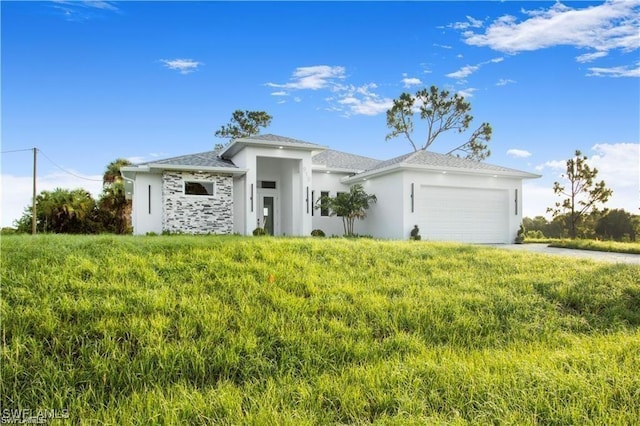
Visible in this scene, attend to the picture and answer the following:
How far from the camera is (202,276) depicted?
6.19 metres

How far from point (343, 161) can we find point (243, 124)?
12.5 metres

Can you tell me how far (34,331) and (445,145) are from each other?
A: 30.1m

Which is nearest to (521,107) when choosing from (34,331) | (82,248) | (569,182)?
(569,182)

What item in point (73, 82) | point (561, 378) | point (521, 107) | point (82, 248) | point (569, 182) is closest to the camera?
point (561, 378)

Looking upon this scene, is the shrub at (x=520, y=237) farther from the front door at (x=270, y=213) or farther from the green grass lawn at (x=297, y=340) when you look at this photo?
the front door at (x=270, y=213)

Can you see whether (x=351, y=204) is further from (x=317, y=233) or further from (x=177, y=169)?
(x=177, y=169)

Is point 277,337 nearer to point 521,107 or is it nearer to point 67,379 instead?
point 67,379

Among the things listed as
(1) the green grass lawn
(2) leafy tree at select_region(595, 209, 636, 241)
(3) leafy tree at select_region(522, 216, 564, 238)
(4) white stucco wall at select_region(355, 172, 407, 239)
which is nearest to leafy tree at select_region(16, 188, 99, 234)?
(4) white stucco wall at select_region(355, 172, 407, 239)

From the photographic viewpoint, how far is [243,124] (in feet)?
101

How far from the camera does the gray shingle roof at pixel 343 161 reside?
65.8 feet

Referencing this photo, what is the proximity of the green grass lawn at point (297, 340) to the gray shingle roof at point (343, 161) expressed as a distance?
12.7m

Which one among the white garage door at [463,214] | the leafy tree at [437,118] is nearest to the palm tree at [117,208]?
the white garage door at [463,214]

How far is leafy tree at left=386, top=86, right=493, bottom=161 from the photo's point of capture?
98.9 ft

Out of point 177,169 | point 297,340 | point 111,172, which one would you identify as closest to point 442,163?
point 177,169
